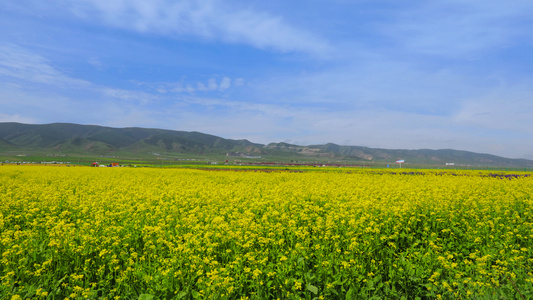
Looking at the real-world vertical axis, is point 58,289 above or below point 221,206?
below

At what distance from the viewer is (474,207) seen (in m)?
10.8

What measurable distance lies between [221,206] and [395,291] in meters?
6.61

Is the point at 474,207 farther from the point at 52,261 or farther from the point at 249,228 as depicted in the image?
the point at 52,261

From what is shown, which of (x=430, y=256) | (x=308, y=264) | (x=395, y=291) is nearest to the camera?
(x=395, y=291)

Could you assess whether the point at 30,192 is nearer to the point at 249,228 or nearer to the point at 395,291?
the point at 249,228

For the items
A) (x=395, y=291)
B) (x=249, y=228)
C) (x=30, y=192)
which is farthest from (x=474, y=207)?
(x=30, y=192)

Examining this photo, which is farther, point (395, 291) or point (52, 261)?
point (52, 261)

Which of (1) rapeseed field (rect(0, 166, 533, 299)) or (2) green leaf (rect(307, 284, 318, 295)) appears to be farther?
(1) rapeseed field (rect(0, 166, 533, 299))

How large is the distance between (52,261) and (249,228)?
184 inches

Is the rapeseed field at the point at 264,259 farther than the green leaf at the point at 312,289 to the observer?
Yes

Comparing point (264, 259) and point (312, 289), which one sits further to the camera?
point (264, 259)

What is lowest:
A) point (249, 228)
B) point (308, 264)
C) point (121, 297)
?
point (121, 297)

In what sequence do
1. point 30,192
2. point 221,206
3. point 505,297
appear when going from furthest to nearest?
point 30,192 → point 221,206 → point 505,297

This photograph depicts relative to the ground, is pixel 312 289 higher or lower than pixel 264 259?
lower
